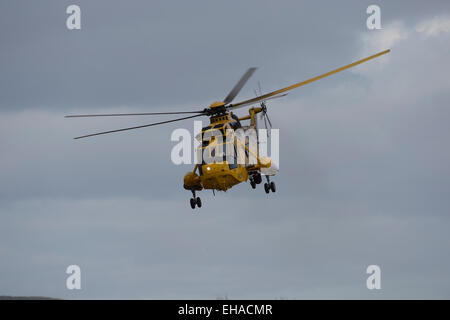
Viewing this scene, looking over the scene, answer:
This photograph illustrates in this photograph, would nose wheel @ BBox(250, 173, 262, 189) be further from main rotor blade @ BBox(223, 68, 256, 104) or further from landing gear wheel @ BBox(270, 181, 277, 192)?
main rotor blade @ BBox(223, 68, 256, 104)

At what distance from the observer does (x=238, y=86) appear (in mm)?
81438

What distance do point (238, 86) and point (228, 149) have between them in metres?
7.19

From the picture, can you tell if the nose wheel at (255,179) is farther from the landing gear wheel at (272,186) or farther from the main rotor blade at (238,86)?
the main rotor blade at (238,86)

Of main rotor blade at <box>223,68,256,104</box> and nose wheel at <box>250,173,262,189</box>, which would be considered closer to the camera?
main rotor blade at <box>223,68,256,104</box>

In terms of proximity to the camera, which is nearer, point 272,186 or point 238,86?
point 238,86

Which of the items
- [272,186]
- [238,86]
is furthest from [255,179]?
[238,86]

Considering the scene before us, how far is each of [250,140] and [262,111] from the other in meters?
4.56

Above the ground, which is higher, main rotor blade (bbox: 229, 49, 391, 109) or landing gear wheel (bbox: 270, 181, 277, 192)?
main rotor blade (bbox: 229, 49, 391, 109)

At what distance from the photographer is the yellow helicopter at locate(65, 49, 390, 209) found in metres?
76.2

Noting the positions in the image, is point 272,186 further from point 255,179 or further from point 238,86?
point 238,86
